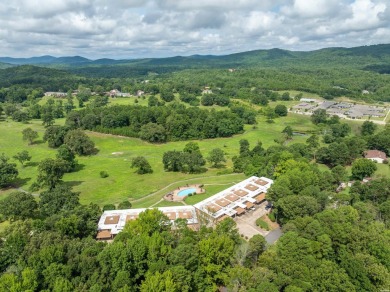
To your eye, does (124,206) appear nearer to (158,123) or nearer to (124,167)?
(124,167)

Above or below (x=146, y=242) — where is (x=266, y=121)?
below

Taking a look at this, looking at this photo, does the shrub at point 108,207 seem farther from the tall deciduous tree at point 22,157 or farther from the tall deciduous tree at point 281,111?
the tall deciduous tree at point 281,111

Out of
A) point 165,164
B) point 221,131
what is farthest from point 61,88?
point 165,164

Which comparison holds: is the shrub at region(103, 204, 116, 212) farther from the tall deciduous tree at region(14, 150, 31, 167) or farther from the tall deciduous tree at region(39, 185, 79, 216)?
the tall deciduous tree at region(14, 150, 31, 167)

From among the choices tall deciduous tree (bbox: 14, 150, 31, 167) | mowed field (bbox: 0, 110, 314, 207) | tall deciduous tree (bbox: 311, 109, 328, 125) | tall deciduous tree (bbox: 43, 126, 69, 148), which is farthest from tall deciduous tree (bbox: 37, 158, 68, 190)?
tall deciduous tree (bbox: 311, 109, 328, 125)

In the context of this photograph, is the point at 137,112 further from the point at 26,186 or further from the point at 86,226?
the point at 86,226

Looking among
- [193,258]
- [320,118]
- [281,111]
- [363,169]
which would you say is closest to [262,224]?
[193,258]
